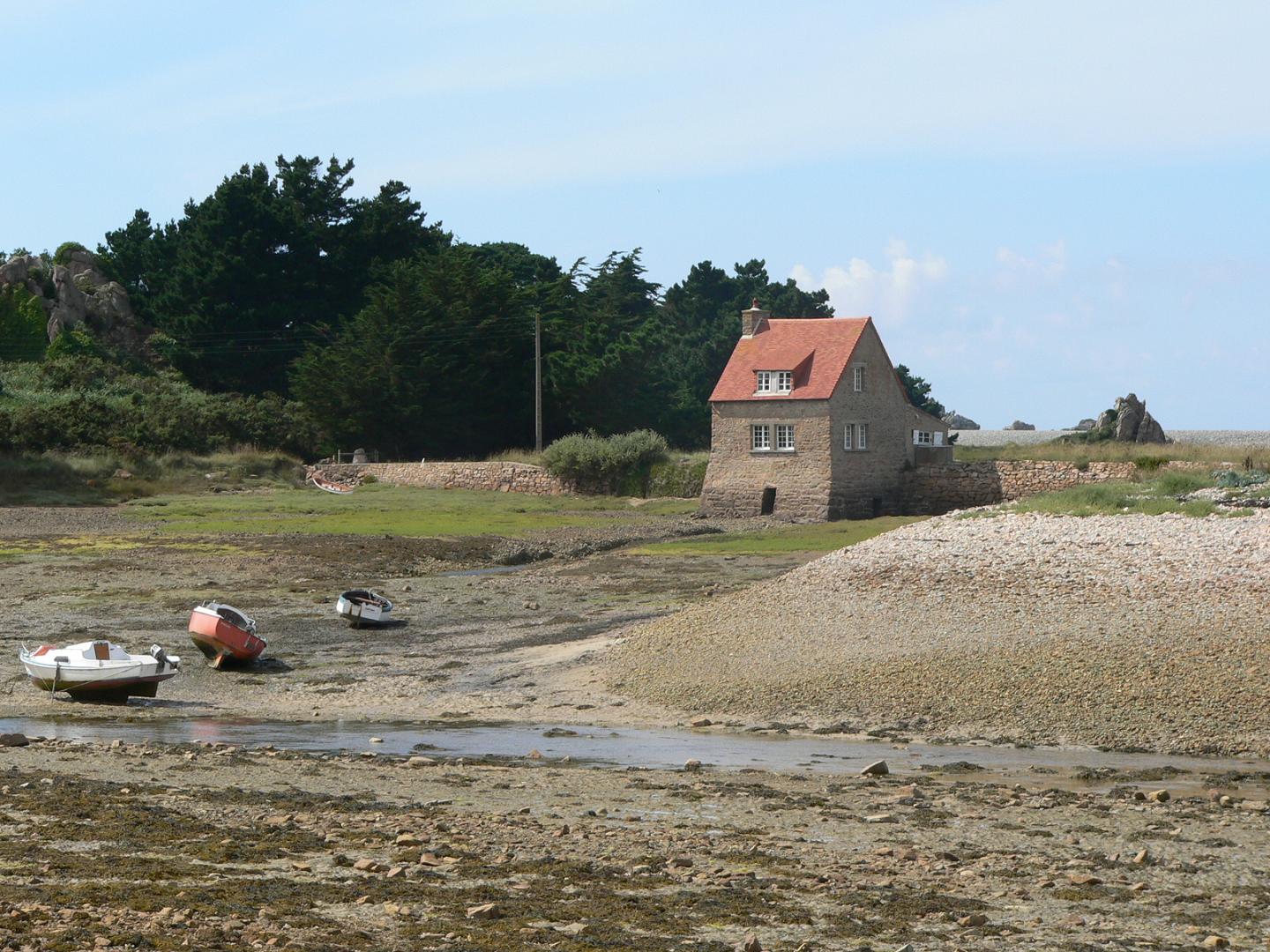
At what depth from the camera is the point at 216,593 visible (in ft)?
118

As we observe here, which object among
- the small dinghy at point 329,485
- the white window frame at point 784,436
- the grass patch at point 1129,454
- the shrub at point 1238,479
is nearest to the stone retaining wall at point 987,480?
the grass patch at point 1129,454

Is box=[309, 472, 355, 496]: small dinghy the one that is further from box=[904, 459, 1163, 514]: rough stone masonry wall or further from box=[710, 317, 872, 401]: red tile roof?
box=[904, 459, 1163, 514]: rough stone masonry wall

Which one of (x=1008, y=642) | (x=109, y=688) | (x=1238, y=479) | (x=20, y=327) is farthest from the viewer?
(x=20, y=327)

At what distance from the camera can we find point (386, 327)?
83.4 meters

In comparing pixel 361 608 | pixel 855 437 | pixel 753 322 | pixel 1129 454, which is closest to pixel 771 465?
pixel 855 437

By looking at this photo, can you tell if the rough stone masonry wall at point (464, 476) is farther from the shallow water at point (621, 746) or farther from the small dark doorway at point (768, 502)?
the shallow water at point (621, 746)

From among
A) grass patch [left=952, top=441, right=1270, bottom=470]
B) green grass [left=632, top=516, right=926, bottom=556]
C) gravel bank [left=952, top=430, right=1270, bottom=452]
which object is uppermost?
gravel bank [left=952, top=430, right=1270, bottom=452]

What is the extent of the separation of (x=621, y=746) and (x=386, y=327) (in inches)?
2614

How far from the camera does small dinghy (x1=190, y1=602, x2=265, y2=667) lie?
26203mm

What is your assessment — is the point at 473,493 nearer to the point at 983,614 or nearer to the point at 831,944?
the point at 983,614

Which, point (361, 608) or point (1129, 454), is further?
point (1129, 454)

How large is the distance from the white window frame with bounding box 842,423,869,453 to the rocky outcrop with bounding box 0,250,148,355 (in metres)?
57.4

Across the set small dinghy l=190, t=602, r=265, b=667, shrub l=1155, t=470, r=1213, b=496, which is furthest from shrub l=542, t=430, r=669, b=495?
small dinghy l=190, t=602, r=265, b=667

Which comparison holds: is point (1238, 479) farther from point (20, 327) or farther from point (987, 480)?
point (20, 327)
